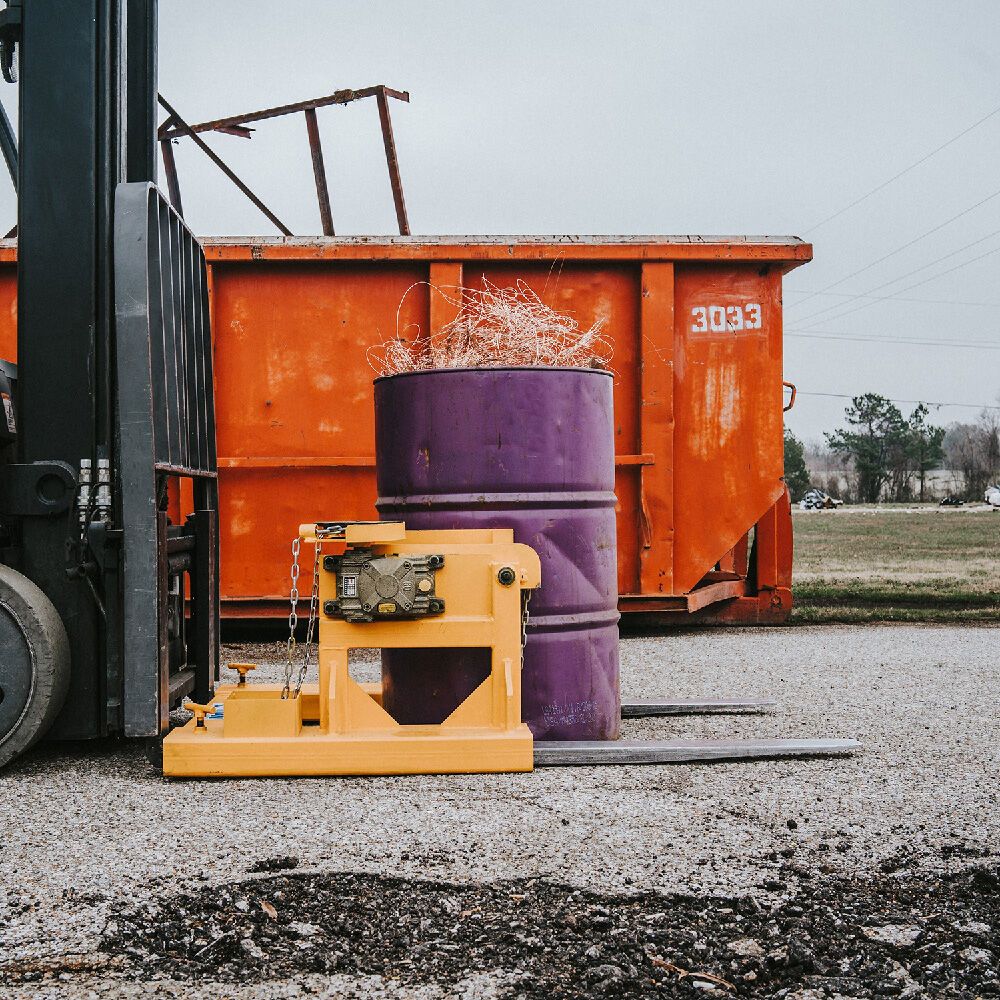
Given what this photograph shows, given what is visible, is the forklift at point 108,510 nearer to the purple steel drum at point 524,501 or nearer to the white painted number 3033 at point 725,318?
the purple steel drum at point 524,501

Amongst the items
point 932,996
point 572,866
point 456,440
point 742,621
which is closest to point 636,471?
point 742,621

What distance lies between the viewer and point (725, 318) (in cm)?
675

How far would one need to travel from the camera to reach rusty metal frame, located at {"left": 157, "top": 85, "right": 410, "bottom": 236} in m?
7.12

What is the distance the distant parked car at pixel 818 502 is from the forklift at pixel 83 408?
54341 millimetres

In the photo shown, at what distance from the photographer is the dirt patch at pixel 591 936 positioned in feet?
6.77

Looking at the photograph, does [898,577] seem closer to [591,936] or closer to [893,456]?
[591,936]

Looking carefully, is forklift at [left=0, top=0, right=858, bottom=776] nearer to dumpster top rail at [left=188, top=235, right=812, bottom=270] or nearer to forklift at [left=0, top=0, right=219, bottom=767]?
forklift at [left=0, top=0, right=219, bottom=767]

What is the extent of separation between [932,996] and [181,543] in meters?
3.10

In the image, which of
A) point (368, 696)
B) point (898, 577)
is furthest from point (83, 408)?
point (898, 577)

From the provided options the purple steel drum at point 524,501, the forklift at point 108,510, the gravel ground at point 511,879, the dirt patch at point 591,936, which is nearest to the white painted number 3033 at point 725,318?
the purple steel drum at point 524,501

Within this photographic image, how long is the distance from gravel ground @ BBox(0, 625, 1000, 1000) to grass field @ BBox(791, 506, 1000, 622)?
188 inches

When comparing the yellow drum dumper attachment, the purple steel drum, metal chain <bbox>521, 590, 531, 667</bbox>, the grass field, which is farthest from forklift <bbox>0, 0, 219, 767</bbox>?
the grass field

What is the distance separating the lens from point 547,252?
653 centimetres

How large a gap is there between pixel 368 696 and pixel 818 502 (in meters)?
57.0
